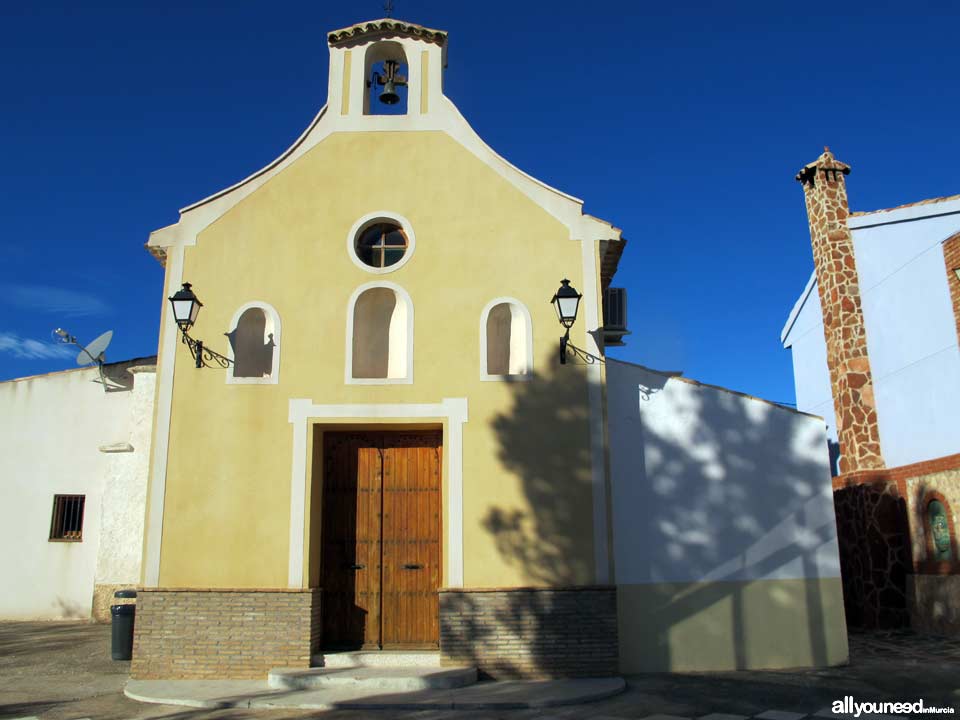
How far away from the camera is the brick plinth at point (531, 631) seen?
393 inches

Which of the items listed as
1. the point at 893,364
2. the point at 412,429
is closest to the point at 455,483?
the point at 412,429

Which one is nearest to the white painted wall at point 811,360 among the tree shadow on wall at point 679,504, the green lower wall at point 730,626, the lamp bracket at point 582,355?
the tree shadow on wall at point 679,504

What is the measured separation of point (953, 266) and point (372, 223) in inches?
410

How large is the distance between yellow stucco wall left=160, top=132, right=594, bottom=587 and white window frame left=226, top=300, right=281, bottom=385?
0.08m

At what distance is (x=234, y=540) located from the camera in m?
10.4

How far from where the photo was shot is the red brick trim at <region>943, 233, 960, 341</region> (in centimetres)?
1392

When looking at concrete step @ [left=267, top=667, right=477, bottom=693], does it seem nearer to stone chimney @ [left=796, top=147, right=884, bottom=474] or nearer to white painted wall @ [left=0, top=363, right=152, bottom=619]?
white painted wall @ [left=0, top=363, right=152, bottom=619]

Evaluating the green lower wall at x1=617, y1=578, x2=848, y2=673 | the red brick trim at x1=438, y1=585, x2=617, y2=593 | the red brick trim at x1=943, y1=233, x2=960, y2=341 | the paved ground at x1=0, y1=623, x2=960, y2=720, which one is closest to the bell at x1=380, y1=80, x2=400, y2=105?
the red brick trim at x1=438, y1=585, x2=617, y2=593

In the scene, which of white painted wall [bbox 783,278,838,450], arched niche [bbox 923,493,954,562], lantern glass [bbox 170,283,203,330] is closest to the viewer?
lantern glass [bbox 170,283,203,330]

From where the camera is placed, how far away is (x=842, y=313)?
17578 mm

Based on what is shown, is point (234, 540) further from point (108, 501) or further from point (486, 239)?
point (108, 501)

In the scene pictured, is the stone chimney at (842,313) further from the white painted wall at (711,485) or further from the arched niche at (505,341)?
the arched niche at (505,341)

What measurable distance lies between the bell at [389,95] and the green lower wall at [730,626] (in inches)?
313

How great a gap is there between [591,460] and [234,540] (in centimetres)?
487
